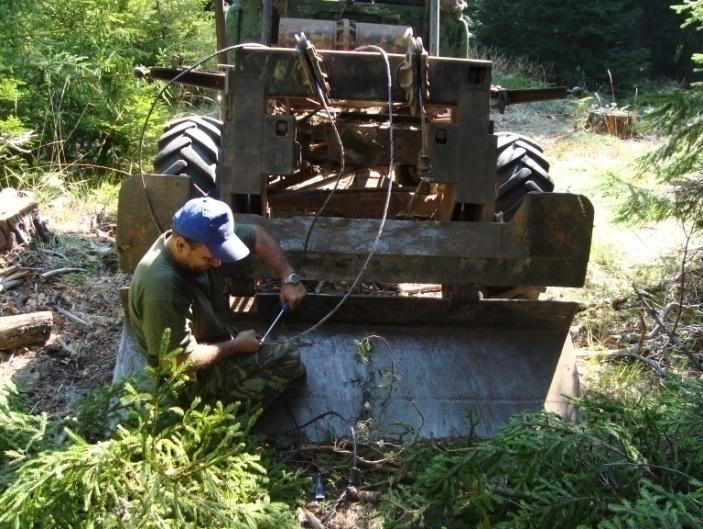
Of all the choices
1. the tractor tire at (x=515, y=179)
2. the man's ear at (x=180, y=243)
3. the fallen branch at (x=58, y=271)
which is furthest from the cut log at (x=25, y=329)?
the tractor tire at (x=515, y=179)

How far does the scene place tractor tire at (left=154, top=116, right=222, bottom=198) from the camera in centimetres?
490

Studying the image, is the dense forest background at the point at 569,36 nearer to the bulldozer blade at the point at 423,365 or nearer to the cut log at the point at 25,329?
the bulldozer blade at the point at 423,365

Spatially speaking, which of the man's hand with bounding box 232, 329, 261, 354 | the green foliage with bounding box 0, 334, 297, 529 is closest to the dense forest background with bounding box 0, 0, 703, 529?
the green foliage with bounding box 0, 334, 297, 529

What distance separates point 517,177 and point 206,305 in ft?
8.22

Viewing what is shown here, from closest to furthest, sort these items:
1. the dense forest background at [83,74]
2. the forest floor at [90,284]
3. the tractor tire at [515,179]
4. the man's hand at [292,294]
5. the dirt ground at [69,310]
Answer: the man's hand at [292,294] < the dirt ground at [69,310] < the forest floor at [90,284] < the tractor tire at [515,179] < the dense forest background at [83,74]

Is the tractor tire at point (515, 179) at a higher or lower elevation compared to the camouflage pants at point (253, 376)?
higher

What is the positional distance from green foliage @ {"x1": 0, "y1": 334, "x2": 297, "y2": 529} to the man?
0.23 metres

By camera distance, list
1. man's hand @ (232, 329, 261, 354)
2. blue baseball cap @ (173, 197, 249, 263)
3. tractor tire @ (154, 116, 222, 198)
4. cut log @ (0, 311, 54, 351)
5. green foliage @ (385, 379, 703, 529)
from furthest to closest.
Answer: tractor tire @ (154, 116, 222, 198) < cut log @ (0, 311, 54, 351) < man's hand @ (232, 329, 261, 354) < blue baseball cap @ (173, 197, 249, 263) < green foliage @ (385, 379, 703, 529)

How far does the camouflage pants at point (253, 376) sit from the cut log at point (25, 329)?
1.50m

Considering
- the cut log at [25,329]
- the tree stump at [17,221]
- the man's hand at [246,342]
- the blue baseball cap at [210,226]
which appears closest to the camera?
the blue baseball cap at [210,226]

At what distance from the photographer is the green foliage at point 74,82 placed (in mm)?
7281

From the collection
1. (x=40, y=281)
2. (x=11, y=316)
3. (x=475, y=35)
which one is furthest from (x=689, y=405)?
(x=475, y=35)

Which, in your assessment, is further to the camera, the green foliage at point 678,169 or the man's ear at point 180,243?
the green foliage at point 678,169

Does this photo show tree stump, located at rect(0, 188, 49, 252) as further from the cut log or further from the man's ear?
the man's ear
